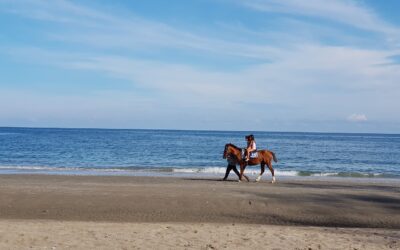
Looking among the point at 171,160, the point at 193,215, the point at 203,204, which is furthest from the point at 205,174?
the point at 171,160

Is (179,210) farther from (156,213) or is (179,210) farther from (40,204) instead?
(40,204)

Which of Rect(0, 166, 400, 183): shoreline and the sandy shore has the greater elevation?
the sandy shore

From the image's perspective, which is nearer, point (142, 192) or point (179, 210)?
point (179, 210)

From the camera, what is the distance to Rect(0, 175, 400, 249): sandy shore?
33.3 ft

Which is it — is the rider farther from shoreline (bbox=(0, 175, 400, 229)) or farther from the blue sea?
the blue sea

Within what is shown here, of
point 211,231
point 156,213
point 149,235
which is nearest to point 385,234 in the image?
point 211,231

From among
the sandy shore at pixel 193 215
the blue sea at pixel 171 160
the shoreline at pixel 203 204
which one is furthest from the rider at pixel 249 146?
the blue sea at pixel 171 160

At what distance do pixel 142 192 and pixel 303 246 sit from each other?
904 cm

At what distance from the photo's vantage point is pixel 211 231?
1134 centimetres

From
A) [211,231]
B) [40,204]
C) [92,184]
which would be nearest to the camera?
[211,231]

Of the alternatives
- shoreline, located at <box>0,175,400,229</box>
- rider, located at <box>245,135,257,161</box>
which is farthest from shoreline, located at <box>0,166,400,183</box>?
shoreline, located at <box>0,175,400,229</box>

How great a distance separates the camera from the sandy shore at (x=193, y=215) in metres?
10.1

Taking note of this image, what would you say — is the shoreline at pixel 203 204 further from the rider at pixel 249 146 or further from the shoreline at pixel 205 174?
the shoreline at pixel 205 174

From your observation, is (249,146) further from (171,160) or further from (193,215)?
(171,160)
